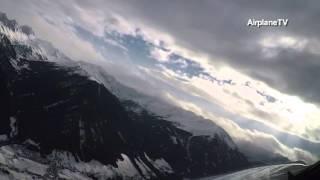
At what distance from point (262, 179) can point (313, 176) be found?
2178 cm

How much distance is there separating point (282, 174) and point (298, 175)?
60.2 feet

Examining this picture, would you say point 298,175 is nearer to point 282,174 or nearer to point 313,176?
point 313,176

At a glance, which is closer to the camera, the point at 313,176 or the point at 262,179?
the point at 313,176

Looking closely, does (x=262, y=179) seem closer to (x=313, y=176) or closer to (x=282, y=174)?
(x=282, y=174)

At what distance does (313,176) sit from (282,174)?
19.9 metres

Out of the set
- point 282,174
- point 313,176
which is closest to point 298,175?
point 313,176

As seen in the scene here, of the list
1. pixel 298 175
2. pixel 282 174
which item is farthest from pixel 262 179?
pixel 298 175

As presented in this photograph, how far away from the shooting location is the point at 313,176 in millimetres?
26750

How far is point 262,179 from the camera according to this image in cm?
4806

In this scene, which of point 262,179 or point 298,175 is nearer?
point 298,175

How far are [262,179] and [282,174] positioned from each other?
264 cm

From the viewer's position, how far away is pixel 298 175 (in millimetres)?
28344

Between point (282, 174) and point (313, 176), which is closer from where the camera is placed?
point (313, 176)

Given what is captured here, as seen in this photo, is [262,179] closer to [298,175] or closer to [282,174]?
[282,174]
